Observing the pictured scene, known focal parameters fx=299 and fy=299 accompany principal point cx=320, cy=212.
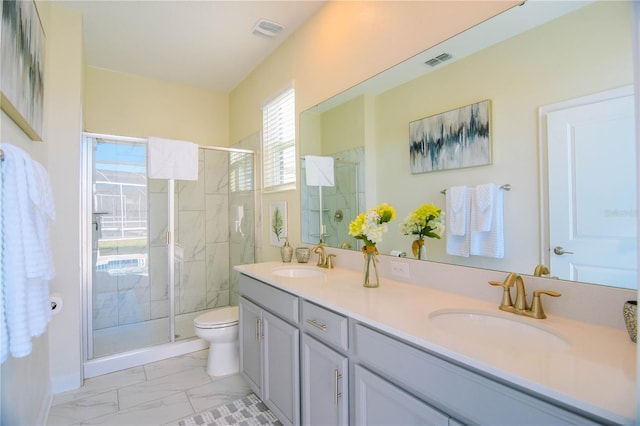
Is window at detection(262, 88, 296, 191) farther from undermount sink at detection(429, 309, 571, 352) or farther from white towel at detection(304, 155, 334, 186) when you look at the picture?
undermount sink at detection(429, 309, 571, 352)

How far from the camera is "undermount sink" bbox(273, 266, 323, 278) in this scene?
6.93 feet

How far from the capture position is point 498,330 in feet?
3.64

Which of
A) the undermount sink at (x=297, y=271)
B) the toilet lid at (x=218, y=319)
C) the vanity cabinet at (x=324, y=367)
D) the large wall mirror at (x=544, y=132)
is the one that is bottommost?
the toilet lid at (x=218, y=319)

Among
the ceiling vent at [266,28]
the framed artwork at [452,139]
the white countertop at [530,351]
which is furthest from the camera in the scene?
the ceiling vent at [266,28]

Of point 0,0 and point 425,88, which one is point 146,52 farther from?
point 425,88

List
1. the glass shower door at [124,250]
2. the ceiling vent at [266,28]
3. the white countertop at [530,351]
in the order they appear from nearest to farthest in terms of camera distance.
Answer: the white countertop at [530,351], the ceiling vent at [266,28], the glass shower door at [124,250]

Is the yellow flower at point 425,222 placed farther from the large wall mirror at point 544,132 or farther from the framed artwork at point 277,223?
the framed artwork at point 277,223

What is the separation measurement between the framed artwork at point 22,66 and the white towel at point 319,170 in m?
1.64

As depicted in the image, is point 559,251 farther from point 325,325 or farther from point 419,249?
point 325,325

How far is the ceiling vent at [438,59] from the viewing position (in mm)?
1466

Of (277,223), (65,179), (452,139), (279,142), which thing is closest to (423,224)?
(452,139)

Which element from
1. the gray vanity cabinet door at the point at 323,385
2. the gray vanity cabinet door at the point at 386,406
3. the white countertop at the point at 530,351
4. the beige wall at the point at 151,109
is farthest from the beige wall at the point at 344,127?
the beige wall at the point at 151,109

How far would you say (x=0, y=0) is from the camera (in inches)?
42.0

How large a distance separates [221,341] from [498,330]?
197 centimetres
